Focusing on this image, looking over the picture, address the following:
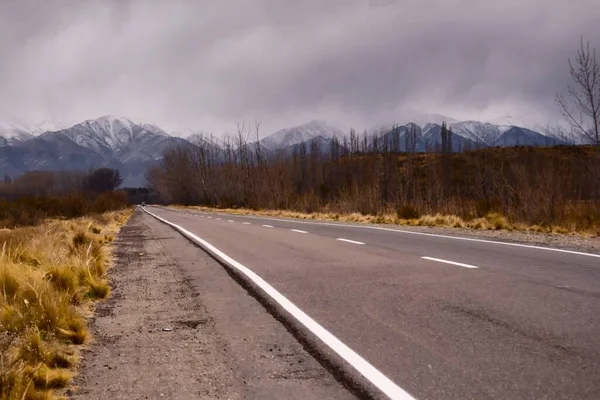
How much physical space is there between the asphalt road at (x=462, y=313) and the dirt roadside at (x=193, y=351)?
571 mm

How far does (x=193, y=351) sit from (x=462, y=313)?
106 inches

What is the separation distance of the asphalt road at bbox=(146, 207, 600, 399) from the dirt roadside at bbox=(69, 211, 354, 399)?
57 cm

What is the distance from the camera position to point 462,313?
553 cm

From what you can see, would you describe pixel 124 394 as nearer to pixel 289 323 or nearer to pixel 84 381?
pixel 84 381

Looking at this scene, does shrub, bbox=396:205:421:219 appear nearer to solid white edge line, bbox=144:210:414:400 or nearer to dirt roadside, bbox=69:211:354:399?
solid white edge line, bbox=144:210:414:400

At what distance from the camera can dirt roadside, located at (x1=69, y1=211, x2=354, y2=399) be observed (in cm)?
371

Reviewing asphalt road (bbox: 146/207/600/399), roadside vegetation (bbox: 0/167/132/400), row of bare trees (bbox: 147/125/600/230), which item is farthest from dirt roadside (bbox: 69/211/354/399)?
row of bare trees (bbox: 147/125/600/230)

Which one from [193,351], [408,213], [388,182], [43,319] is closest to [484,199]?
[408,213]

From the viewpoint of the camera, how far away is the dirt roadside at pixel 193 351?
12.2 ft

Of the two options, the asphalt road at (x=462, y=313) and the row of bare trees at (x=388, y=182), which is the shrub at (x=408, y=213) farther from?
the asphalt road at (x=462, y=313)

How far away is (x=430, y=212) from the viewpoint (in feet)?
84.9

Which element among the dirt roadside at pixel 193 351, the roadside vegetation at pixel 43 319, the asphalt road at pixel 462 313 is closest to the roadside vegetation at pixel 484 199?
the asphalt road at pixel 462 313

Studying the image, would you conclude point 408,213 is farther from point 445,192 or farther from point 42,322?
point 42,322

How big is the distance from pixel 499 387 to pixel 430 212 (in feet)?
75.1
